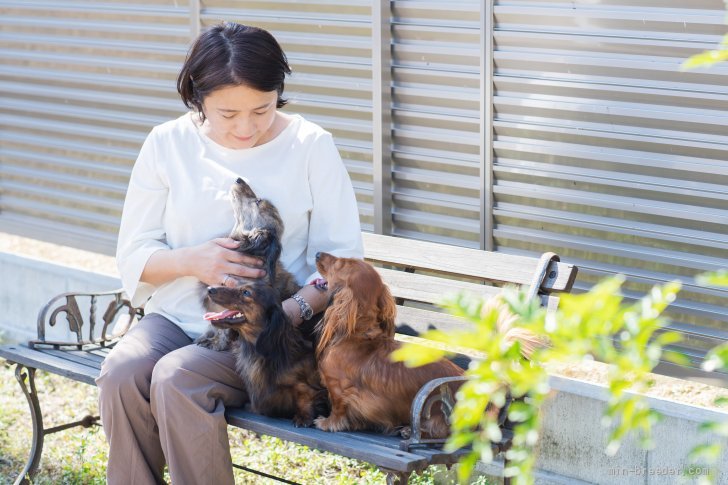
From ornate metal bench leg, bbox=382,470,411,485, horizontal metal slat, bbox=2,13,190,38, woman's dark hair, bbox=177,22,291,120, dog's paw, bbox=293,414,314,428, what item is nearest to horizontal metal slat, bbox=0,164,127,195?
horizontal metal slat, bbox=2,13,190,38

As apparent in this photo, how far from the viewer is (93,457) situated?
4.82 meters

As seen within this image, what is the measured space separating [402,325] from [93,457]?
1675mm

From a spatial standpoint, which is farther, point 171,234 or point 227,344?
point 171,234

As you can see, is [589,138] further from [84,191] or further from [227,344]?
[84,191]

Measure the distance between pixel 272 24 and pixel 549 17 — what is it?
1.72 metres

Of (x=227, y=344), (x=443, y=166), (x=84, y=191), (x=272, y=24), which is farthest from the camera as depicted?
(x=84, y=191)

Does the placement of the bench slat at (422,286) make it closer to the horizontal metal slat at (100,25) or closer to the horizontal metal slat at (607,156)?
the horizontal metal slat at (607,156)

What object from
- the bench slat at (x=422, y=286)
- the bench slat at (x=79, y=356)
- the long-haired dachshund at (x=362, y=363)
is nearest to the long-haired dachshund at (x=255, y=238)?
the long-haired dachshund at (x=362, y=363)

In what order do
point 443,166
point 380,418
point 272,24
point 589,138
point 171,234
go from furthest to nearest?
1. point 272,24
2. point 443,166
3. point 589,138
4. point 171,234
5. point 380,418

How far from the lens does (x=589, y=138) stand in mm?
4473

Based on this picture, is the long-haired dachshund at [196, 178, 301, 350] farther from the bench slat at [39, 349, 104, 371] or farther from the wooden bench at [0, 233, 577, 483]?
the bench slat at [39, 349, 104, 371]

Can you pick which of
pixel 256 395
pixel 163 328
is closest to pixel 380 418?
pixel 256 395

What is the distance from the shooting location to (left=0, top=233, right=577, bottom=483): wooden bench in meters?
3.32

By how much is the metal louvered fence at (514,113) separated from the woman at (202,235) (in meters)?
1.08
